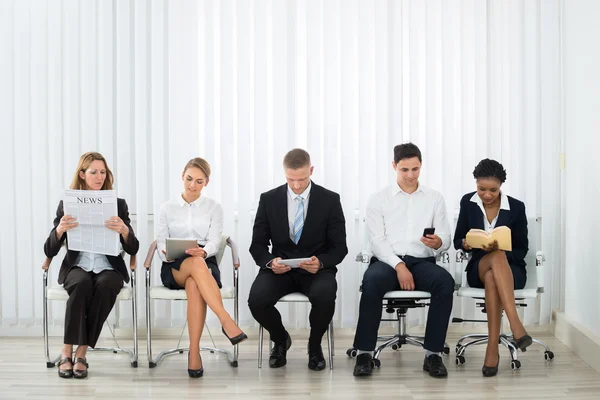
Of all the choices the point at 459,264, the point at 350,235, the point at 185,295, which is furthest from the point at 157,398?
the point at 459,264

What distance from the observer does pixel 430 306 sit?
190 inches

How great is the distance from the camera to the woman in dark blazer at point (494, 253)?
4.78m

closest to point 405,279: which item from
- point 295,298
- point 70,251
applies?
point 295,298

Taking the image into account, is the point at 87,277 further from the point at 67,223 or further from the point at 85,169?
the point at 85,169

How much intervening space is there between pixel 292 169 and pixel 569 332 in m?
2.42

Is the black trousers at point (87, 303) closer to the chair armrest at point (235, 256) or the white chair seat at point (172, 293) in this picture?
the white chair seat at point (172, 293)

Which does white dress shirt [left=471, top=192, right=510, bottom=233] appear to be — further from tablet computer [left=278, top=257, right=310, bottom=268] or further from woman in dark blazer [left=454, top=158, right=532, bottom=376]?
tablet computer [left=278, top=257, right=310, bottom=268]

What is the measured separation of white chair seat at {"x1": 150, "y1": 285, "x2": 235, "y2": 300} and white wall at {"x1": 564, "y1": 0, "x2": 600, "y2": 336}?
8.23ft

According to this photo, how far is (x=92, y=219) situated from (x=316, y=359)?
1.76 meters

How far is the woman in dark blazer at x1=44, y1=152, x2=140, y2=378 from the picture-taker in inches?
187

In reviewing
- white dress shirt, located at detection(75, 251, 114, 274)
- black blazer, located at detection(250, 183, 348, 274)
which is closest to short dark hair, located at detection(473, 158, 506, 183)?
black blazer, located at detection(250, 183, 348, 274)

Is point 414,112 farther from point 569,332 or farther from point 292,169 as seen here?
point 569,332

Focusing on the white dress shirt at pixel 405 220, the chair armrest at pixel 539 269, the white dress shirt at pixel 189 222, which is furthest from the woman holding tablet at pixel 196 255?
the chair armrest at pixel 539 269

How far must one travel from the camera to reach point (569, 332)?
5465 millimetres
